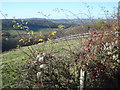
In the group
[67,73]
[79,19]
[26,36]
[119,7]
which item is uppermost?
[119,7]

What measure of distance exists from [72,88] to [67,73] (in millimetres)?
484

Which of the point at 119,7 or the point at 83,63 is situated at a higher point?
the point at 119,7

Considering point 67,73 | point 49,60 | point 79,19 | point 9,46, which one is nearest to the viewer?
point 67,73

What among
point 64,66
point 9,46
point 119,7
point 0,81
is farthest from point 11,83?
point 9,46

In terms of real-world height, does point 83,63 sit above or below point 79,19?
below

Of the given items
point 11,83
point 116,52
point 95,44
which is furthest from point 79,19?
point 11,83

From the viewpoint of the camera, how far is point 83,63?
11.4 feet

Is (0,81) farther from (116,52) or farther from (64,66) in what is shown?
(116,52)

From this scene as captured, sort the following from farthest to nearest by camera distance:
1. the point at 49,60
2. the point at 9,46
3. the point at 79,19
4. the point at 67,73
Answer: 1. the point at 9,46
2. the point at 79,19
3. the point at 49,60
4. the point at 67,73

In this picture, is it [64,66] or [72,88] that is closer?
[72,88]

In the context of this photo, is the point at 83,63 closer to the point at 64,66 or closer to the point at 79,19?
the point at 64,66

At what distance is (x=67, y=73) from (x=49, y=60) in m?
0.66

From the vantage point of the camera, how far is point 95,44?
165 inches

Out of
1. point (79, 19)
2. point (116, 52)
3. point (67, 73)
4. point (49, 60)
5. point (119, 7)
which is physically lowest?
point (67, 73)
